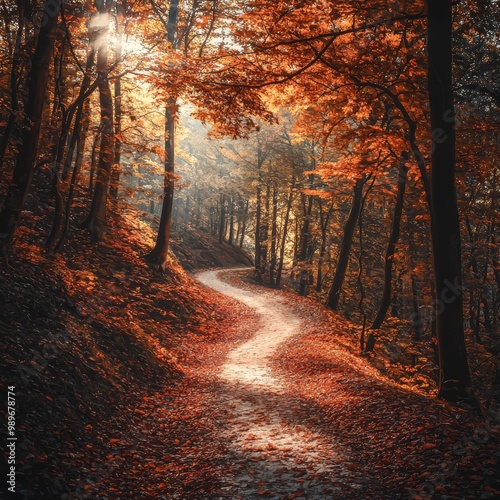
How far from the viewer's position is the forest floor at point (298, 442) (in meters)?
4.82

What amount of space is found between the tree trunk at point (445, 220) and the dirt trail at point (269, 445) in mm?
2802

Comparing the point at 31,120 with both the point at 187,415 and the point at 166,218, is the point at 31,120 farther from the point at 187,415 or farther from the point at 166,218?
the point at 166,218

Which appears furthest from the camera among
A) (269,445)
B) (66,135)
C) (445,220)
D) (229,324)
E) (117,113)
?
(229,324)

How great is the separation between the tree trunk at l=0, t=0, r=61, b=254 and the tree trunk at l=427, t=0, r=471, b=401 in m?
6.90

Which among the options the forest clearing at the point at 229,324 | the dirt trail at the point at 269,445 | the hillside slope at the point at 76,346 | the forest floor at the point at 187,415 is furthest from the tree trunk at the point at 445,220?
the hillside slope at the point at 76,346

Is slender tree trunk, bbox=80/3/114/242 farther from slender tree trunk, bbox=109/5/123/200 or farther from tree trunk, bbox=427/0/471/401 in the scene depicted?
tree trunk, bbox=427/0/471/401

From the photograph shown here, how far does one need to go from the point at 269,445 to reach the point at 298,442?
0.47m

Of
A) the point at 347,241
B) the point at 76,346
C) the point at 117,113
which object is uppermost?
the point at 117,113

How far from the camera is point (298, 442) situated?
6285 millimetres

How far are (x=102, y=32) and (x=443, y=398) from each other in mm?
11735

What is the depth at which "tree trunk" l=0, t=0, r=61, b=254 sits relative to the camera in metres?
7.51

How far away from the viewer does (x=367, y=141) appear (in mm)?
10531

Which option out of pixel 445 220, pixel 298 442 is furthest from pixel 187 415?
pixel 445 220

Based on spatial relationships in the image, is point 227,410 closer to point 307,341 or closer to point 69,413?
point 69,413
